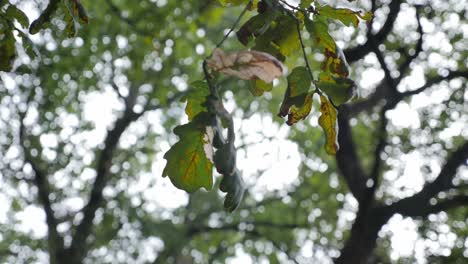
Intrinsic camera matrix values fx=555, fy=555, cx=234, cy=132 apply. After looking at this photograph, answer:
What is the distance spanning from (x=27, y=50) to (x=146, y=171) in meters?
11.4

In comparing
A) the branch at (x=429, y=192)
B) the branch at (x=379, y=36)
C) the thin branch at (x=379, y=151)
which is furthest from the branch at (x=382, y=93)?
the branch at (x=429, y=192)

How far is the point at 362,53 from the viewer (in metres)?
6.38

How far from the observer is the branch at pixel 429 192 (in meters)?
6.20

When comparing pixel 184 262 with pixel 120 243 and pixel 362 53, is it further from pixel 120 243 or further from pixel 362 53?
pixel 362 53

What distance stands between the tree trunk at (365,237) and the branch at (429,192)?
0.15 m

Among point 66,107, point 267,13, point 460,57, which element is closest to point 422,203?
point 460,57

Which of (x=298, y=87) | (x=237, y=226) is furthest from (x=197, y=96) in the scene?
(x=237, y=226)

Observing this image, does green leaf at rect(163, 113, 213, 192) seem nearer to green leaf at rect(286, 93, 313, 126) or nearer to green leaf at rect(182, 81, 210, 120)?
green leaf at rect(182, 81, 210, 120)

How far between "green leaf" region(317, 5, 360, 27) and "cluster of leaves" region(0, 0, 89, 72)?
2.21 feet

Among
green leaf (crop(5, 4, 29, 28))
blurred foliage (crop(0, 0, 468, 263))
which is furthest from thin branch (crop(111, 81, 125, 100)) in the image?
green leaf (crop(5, 4, 29, 28))

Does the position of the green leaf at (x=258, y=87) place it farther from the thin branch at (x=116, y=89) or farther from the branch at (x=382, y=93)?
the thin branch at (x=116, y=89)

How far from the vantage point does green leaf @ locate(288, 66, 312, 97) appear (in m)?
1.41

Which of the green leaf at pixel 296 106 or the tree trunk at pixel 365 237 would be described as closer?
the green leaf at pixel 296 106

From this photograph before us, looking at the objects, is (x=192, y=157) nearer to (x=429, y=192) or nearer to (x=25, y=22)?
(x=25, y=22)
